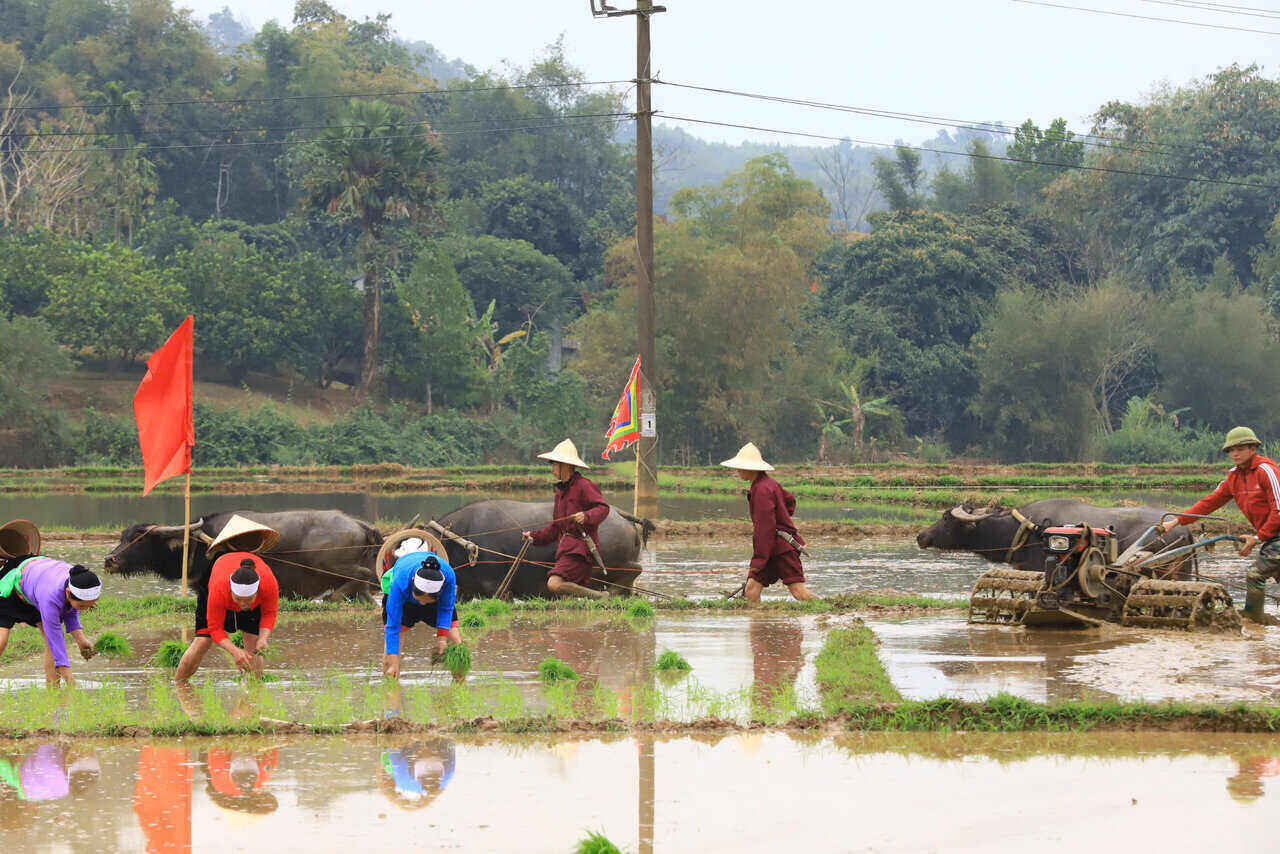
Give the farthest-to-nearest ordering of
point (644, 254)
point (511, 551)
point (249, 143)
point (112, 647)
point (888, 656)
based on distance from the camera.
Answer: point (249, 143) → point (644, 254) → point (511, 551) → point (112, 647) → point (888, 656)

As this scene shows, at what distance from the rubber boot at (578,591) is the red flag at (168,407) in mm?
3643

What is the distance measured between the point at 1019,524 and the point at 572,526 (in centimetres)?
496

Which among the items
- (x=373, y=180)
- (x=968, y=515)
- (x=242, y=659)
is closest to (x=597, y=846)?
(x=242, y=659)

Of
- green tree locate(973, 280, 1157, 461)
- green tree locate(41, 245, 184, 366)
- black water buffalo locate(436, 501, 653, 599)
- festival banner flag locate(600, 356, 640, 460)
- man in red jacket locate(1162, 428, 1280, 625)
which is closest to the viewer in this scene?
man in red jacket locate(1162, 428, 1280, 625)

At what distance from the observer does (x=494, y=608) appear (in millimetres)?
12141

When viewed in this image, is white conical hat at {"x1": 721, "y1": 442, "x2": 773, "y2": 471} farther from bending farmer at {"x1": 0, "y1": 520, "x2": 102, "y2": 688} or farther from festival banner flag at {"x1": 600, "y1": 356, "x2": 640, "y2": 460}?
festival banner flag at {"x1": 600, "y1": 356, "x2": 640, "y2": 460}

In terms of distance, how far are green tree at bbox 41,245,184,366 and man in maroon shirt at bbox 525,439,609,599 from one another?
29589mm

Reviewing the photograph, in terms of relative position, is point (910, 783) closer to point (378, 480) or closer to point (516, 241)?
point (378, 480)

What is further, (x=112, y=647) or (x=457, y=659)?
(x=112, y=647)

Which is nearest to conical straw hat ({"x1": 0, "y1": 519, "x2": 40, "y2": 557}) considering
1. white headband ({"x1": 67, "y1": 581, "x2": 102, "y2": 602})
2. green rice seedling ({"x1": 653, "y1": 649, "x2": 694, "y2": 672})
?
white headband ({"x1": 67, "y1": 581, "x2": 102, "y2": 602})

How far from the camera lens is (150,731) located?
7520 mm

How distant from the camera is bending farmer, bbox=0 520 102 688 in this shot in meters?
8.79

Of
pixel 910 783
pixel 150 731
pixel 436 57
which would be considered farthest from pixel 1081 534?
pixel 436 57

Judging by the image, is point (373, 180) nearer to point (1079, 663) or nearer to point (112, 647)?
point (112, 647)
